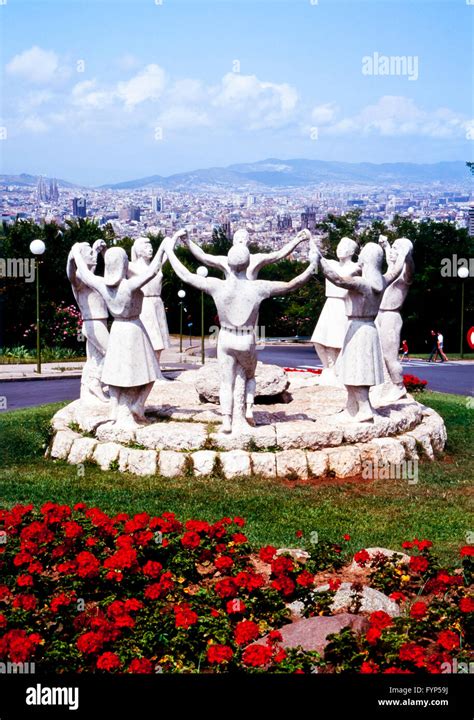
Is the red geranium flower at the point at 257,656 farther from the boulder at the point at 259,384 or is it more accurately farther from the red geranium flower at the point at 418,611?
the boulder at the point at 259,384

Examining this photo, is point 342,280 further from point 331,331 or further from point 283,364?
point 283,364

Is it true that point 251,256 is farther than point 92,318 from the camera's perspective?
No

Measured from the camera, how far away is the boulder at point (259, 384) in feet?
44.3

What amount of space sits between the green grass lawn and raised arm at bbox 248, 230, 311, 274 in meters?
2.78

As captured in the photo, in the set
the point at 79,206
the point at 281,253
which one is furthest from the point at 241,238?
the point at 79,206

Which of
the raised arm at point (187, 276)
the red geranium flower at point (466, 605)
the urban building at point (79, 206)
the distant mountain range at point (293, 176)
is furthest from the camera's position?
the distant mountain range at point (293, 176)

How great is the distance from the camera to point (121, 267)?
37.4ft

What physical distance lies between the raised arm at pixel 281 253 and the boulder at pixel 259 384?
260 centimetres

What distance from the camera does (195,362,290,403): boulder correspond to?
44.3 ft

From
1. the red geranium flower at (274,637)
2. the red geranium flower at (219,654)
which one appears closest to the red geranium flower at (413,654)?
the red geranium flower at (274,637)

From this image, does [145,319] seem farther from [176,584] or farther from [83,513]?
[176,584]

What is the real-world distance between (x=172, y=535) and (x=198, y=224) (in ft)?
53.7

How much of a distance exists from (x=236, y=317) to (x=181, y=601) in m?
4.90
